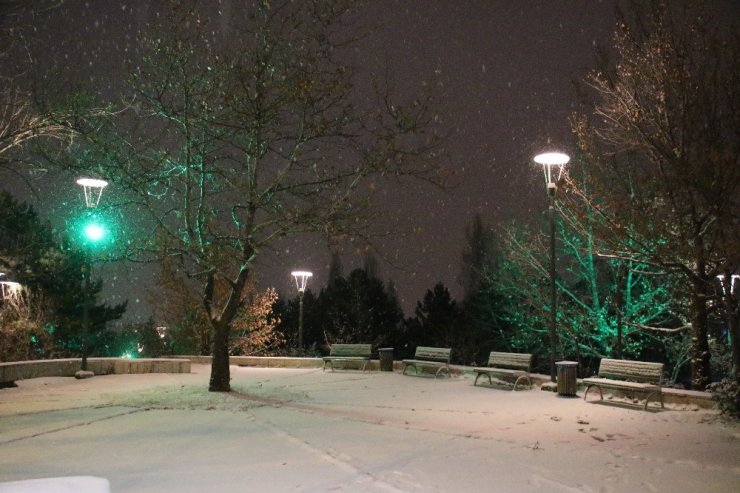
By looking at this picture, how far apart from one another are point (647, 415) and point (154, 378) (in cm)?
1189

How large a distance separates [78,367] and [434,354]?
953cm

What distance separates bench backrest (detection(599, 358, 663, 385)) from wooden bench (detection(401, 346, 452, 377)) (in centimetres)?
475

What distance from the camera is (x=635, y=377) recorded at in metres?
10.2

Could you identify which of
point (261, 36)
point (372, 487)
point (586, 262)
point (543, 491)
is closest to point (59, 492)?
point (372, 487)

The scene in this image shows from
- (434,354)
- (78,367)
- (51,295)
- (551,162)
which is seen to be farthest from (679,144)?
(51,295)

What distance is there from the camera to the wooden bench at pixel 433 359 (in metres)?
15.1

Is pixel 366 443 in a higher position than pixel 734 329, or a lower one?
lower

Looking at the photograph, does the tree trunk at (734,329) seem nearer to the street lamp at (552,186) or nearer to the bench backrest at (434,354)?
the street lamp at (552,186)

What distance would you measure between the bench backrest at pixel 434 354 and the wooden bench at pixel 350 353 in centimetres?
162

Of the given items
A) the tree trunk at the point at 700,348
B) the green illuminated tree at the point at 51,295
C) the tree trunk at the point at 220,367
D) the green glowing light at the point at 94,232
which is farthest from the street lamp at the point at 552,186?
the green illuminated tree at the point at 51,295

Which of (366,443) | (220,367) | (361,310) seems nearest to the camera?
(366,443)

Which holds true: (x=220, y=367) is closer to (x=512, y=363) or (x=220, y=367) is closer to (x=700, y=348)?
(x=512, y=363)

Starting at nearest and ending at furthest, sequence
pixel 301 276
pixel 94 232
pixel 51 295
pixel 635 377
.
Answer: pixel 635 377 < pixel 94 232 < pixel 301 276 < pixel 51 295

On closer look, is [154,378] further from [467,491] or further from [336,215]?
[467,491]
